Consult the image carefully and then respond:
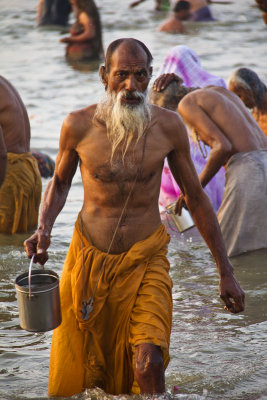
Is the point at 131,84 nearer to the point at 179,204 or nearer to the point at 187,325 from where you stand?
the point at 179,204

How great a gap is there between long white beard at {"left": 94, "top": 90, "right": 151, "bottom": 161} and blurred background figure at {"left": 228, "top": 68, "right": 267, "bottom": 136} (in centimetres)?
316

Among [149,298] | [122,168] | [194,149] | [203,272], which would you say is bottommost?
[203,272]

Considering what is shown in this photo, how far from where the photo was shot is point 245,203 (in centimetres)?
615

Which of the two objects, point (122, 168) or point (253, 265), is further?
point (253, 265)

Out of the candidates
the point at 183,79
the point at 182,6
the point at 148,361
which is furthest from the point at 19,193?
the point at 182,6

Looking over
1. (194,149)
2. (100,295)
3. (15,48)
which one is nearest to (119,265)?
(100,295)

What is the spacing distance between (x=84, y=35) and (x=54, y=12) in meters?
5.29

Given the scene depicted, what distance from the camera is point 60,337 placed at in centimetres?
381

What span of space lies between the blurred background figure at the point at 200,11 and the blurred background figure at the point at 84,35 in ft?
10.7

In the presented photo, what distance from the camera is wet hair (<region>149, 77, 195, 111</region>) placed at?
6.54 m

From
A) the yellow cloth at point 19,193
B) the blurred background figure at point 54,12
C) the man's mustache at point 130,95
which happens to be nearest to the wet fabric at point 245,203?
the yellow cloth at point 19,193

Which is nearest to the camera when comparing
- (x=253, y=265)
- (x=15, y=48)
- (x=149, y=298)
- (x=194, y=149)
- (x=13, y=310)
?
(x=149, y=298)

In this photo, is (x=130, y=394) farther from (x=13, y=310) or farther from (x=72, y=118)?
(x=13, y=310)

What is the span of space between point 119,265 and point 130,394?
61 cm
